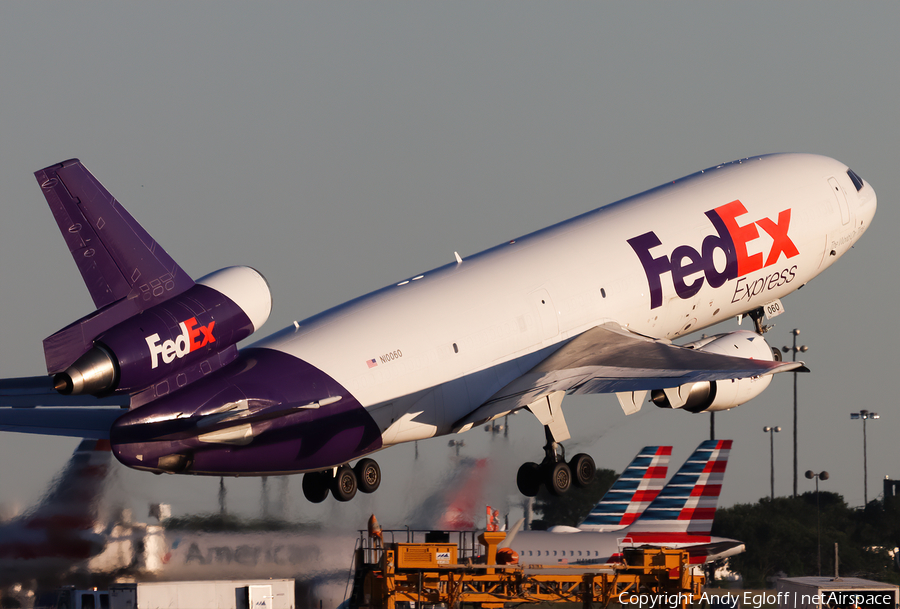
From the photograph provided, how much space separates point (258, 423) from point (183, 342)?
2317mm

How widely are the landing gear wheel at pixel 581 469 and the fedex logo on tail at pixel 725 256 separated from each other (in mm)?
4335

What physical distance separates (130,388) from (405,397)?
20.8ft

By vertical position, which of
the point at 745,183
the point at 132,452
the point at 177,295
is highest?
the point at 745,183

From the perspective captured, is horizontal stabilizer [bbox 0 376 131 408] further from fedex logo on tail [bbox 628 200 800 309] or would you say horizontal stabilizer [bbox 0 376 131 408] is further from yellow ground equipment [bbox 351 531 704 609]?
fedex logo on tail [bbox 628 200 800 309]

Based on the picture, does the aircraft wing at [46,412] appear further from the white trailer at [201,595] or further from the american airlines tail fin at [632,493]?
the american airlines tail fin at [632,493]

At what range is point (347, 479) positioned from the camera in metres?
33.6

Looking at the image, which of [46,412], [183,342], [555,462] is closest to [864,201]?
[555,462]

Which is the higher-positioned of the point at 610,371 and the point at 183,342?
the point at 183,342

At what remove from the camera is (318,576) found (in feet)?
135

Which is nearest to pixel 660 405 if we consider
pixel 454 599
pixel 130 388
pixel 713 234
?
pixel 713 234

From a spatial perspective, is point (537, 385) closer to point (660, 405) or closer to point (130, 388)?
point (660, 405)

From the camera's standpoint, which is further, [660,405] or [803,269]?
[803,269]

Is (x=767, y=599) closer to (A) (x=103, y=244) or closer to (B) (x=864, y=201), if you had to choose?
(B) (x=864, y=201)

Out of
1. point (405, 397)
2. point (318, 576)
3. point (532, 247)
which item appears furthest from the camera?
point (318, 576)
